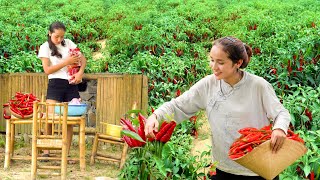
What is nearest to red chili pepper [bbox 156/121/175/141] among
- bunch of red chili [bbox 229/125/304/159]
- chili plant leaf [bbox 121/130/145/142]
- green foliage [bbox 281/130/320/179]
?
chili plant leaf [bbox 121/130/145/142]

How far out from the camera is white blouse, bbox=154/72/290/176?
127 inches

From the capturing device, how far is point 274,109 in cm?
316

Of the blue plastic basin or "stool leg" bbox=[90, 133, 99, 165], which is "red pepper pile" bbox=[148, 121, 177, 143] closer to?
the blue plastic basin

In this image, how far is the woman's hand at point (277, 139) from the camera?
2967 mm

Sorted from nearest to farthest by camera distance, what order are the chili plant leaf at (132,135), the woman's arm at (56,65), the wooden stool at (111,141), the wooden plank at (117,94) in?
1. the chili plant leaf at (132,135)
2. the woman's arm at (56,65)
3. the wooden stool at (111,141)
4. the wooden plank at (117,94)

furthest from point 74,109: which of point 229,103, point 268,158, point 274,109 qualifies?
point 268,158

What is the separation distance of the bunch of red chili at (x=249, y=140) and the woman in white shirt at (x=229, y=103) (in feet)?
0.27

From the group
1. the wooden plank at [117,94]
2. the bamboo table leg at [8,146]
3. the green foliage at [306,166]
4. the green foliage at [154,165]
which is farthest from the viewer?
the wooden plank at [117,94]

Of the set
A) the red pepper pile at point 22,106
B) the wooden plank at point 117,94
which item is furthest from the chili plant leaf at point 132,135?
the wooden plank at point 117,94

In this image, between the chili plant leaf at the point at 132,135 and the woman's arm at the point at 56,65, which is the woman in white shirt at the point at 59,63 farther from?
the chili plant leaf at the point at 132,135

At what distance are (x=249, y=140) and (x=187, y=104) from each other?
50cm

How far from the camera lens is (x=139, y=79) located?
7.59 m

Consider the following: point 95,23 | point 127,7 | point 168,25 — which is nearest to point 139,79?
point 168,25

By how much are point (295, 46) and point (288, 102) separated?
1.46 m
